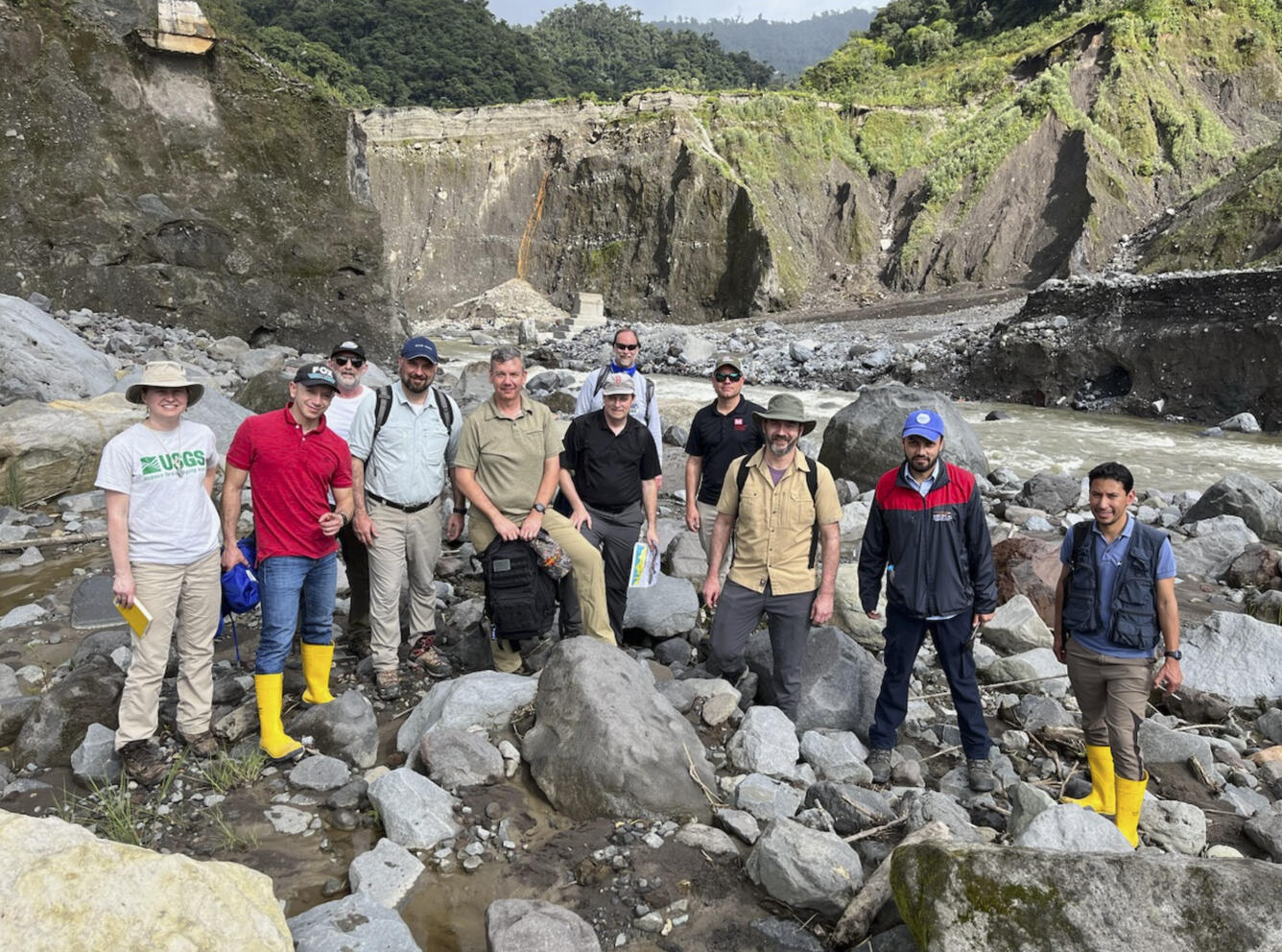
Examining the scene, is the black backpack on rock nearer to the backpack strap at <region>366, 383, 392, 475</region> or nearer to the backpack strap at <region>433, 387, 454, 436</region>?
the backpack strap at <region>433, 387, 454, 436</region>

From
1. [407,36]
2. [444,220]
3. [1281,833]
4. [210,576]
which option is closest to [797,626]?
[1281,833]

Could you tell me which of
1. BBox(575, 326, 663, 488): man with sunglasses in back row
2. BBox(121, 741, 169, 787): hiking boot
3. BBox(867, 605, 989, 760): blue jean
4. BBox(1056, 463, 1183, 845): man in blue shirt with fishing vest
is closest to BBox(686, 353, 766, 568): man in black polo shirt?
BBox(575, 326, 663, 488): man with sunglasses in back row

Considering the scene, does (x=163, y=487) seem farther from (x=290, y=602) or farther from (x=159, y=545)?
(x=290, y=602)

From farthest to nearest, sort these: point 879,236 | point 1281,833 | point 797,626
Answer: point 879,236 → point 797,626 → point 1281,833

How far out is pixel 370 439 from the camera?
470 centimetres

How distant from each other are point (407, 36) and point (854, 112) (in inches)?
1589

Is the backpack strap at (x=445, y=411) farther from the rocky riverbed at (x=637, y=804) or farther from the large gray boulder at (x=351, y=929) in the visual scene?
the large gray boulder at (x=351, y=929)

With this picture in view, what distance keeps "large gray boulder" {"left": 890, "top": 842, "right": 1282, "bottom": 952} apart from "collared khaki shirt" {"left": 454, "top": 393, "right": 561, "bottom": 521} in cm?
300

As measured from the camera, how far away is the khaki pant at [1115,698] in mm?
3717

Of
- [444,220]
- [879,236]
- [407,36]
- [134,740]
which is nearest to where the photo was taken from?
[134,740]

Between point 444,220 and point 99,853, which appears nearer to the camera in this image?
point 99,853

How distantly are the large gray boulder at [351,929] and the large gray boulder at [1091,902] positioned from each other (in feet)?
5.44

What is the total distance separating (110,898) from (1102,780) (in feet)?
13.0

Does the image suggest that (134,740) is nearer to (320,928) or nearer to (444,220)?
(320,928)
